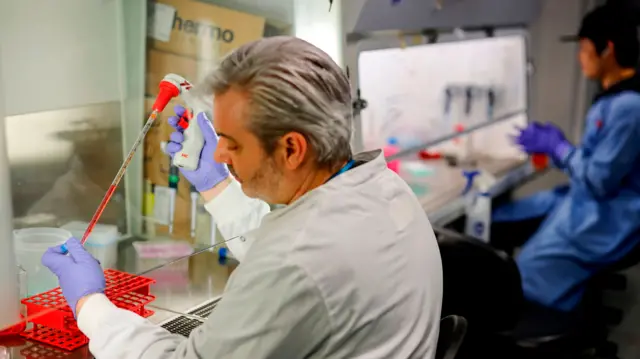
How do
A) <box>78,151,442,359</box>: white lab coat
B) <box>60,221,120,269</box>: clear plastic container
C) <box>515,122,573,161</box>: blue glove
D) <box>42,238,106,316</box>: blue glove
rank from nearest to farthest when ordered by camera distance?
<box>78,151,442,359</box>: white lab coat → <box>42,238,106,316</box>: blue glove → <box>60,221,120,269</box>: clear plastic container → <box>515,122,573,161</box>: blue glove

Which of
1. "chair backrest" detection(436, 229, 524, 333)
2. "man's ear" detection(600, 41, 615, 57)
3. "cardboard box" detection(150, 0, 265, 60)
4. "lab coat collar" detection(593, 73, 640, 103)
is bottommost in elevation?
"chair backrest" detection(436, 229, 524, 333)

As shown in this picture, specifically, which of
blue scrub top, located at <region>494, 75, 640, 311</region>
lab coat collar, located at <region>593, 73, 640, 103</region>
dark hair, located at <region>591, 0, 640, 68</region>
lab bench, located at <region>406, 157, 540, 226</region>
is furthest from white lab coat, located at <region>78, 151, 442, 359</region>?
dark hair, located at <region>591, 0, 640, 68</region>

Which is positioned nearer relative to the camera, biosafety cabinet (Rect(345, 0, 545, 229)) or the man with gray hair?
the man with gray hair

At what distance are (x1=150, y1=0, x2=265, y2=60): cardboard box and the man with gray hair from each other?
2.30ft

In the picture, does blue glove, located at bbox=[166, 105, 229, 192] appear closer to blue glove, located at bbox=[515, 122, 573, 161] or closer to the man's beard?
the man's beard

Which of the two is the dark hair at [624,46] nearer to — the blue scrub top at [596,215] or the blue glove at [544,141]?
the blue scrub top at [596,215]

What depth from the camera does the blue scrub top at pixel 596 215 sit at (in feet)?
8.03

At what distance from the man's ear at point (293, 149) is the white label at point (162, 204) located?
0.76m

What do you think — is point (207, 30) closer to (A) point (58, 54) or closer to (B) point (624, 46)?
(A) point (58, 54)

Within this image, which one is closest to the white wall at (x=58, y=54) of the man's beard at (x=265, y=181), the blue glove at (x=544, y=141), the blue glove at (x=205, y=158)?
the blue glove at (x=205, y=158)

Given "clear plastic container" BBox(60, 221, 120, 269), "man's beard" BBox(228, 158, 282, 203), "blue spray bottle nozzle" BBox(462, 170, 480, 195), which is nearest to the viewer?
"man's beard" BBox(228, 158, 282, 203)

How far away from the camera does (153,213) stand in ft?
5.32

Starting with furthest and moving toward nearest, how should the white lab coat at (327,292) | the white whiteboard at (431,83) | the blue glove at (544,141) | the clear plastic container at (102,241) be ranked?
the blue glove at (544,141) < the white whiteboard at (431,83) < the clear plastic container at (102,241) < the white lab coat at (327,292)

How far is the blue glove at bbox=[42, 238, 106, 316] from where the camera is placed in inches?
40.9
